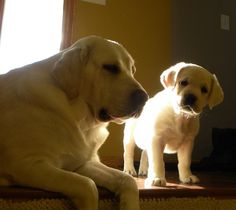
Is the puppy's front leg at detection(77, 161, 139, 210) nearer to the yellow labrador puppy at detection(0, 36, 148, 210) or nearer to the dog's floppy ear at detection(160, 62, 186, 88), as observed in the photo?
the yellow labrador puppy at detection(0, 36, 148, 210)

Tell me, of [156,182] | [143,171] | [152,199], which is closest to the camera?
[152,199]

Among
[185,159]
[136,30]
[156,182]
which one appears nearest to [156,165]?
[156,182]

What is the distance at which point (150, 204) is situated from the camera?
1197 mm

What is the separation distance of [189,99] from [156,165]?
0.33 meters

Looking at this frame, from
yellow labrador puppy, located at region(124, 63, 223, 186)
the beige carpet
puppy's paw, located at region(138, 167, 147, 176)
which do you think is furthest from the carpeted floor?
puppy's paw, located at region(138, 167, 147, 176)

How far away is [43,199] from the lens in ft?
3.37

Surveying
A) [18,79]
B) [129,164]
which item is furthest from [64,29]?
[18,79]

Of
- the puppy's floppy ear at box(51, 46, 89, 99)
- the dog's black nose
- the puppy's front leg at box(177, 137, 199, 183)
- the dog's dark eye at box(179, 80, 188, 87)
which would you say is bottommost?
the puppy's front leg at box(177, 137, 199, 183)

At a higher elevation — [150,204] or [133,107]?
[133,107]

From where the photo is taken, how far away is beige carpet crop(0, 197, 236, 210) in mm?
1022

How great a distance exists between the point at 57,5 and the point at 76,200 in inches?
73.6

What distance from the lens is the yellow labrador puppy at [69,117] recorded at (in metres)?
0.99

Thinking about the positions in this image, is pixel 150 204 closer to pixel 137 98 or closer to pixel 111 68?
pixel 137 98

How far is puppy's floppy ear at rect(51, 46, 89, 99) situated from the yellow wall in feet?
4.70
